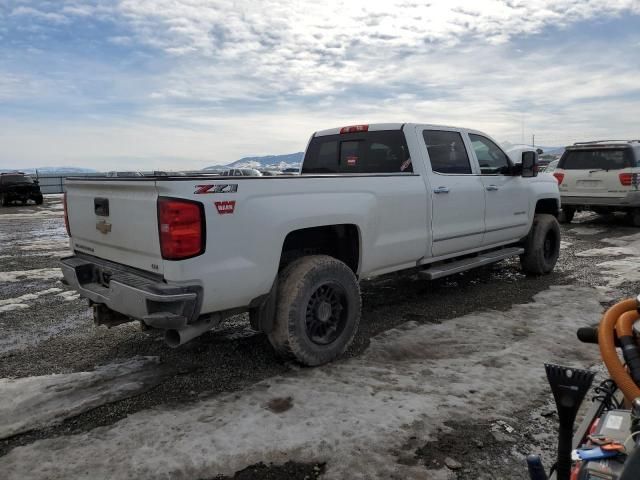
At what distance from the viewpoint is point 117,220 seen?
11.9 feet

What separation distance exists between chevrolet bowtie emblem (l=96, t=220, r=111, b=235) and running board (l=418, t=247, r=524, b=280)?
2.93 meters

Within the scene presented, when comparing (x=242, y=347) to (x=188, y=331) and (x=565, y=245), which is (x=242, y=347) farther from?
(x=565, y=245)

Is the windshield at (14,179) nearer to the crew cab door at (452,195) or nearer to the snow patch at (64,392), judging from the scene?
the snow patch at (64,392)

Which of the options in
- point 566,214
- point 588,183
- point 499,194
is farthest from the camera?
point 566,214

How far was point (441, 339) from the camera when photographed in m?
4.60

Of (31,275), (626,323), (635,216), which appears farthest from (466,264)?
(635,216)

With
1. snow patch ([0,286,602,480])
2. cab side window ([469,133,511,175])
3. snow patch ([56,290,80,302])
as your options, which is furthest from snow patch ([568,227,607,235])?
snow patch ([56,290,80,302])

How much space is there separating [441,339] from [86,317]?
12.3ft

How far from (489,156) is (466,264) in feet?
4.96

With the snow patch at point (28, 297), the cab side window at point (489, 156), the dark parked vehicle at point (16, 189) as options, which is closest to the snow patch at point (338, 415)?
the cab side window at point (489, 156)

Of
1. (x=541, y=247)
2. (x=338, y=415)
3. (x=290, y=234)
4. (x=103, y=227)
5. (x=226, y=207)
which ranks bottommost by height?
(x=338, y=415)

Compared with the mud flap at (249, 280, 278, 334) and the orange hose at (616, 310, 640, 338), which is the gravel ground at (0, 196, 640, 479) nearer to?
the mud flap at (249, 280, 278, 334)

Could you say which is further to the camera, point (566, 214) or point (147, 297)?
point (566, 214)

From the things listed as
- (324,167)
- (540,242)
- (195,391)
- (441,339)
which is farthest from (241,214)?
(540,242)
